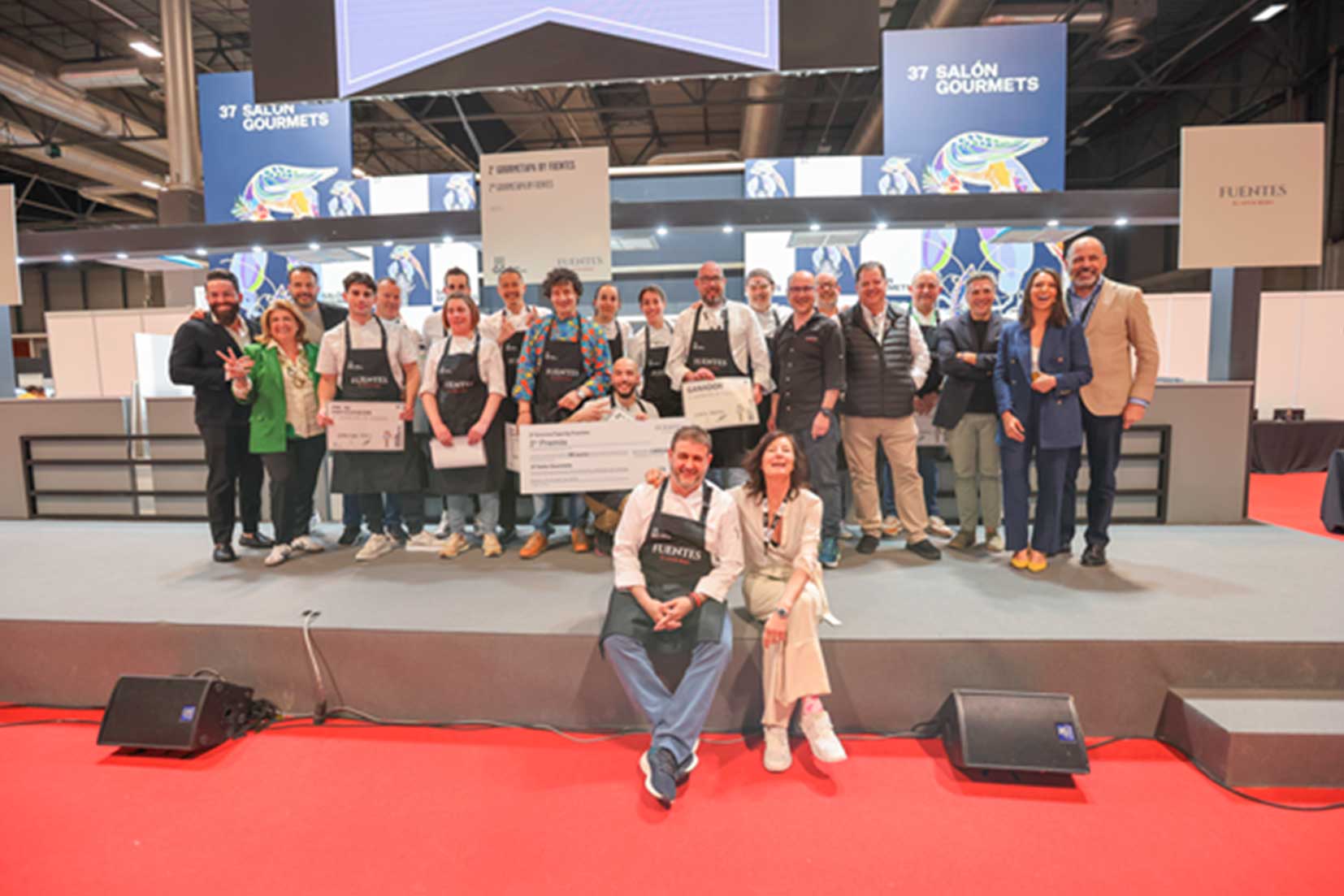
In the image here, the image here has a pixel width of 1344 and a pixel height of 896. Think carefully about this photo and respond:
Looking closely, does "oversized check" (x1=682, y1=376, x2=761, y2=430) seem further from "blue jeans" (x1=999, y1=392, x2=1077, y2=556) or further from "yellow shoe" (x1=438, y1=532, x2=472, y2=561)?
"yellow shoe" (x1=438, y1=532, x2=472, y2=561)

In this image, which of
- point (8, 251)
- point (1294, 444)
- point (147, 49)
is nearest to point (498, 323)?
point (8, 251)

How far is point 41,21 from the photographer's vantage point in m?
8.29

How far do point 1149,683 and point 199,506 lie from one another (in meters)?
5.61

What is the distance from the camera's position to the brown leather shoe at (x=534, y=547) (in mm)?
3559

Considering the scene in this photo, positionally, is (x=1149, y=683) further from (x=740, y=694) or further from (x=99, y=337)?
(x=99, y=337)

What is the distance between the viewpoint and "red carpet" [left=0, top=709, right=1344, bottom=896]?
69.7 inches

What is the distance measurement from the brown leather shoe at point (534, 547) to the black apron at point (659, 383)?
0.93 m

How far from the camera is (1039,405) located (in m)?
3.10

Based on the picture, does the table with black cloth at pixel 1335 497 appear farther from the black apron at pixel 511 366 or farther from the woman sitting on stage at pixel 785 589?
the black apron at pixel 511 366

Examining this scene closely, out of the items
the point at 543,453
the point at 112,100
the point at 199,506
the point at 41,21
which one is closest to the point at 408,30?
the point at 543,453

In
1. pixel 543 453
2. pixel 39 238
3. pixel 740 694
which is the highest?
pixel 39 238

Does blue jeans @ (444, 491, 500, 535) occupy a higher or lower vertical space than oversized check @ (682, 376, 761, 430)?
lower

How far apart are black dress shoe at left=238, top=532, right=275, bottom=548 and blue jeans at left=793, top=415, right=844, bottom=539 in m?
3.03

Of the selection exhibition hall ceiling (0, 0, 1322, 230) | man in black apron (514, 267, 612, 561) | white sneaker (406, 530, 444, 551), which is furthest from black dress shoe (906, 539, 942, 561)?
exhibition hall ceiling (0, 0, 1322, 230)
